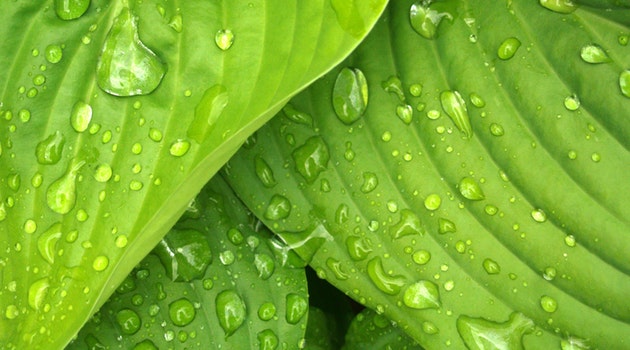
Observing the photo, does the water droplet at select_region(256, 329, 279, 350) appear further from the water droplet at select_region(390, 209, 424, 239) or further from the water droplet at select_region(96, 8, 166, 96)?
the water droplet at select_region(96, 8, 166, 96)

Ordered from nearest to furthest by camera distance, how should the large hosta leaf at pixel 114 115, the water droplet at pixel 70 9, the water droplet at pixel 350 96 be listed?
the large hosta leaf at pixel 114 115, the water droplet at pixel 70 9, the water droplet at pixel 350 96

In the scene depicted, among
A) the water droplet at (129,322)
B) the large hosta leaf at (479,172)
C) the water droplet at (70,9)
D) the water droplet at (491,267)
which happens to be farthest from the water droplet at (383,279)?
the water droplet at (70,9)

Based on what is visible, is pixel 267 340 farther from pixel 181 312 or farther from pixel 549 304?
pixel 549 304

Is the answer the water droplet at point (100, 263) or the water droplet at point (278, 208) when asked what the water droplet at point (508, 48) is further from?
the water droplet at point (100, 263)

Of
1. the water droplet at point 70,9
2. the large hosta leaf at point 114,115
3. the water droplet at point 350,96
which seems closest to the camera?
the large hosta leaf at point 114,115

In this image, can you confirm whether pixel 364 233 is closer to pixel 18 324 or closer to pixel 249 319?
pixel 249 319

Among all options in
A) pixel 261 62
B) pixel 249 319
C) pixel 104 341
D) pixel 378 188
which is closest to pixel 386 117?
pixel 378 188

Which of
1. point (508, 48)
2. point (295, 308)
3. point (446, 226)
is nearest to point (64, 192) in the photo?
point (295, 308)

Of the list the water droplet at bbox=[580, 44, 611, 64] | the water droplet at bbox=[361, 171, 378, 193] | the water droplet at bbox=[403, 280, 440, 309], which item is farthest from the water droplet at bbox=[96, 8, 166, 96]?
the water droplet at bbox=[580, 44, 611, 64]
